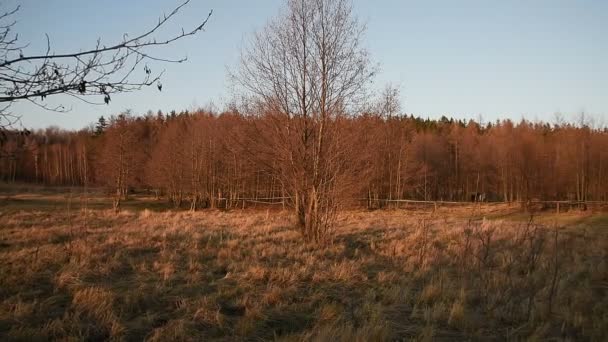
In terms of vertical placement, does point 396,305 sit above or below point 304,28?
below

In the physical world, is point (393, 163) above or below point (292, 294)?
above

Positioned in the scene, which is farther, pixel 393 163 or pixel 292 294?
pixel 393 163

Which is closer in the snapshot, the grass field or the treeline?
the grass field

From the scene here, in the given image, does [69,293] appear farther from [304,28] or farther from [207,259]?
[304,28]

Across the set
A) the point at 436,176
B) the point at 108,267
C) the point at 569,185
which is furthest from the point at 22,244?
the point at 436,176

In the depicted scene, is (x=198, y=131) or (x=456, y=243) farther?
(x=198, y=131)

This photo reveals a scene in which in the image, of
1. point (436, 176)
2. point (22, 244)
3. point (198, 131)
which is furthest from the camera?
point (436, 176)

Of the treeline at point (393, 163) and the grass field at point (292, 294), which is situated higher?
the treeline at point (393, 163)

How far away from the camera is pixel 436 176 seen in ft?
174

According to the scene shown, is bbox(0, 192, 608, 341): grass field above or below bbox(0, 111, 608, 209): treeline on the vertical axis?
below

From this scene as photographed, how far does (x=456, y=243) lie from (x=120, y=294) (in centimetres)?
815

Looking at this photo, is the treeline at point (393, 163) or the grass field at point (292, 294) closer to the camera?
the grass field at point (292, 294)

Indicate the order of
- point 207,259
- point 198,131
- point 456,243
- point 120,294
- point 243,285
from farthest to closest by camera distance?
point 198,131 < point 456,243 < point 207,259 < point 243,285 < point 120,294

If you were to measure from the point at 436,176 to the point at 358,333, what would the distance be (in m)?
51.3
